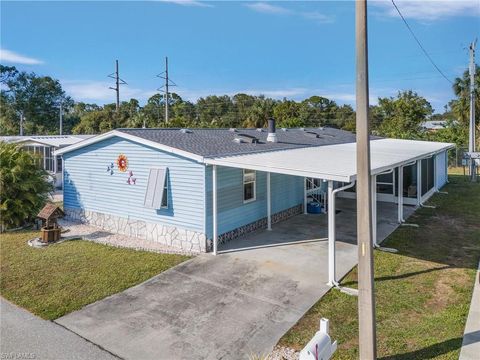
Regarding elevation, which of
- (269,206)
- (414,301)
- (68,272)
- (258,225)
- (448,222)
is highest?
(269,206)


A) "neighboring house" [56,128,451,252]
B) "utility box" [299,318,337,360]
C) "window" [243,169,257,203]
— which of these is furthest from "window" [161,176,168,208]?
"utility box" [299,318,337,360]

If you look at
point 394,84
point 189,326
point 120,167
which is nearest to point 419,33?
point 120,167

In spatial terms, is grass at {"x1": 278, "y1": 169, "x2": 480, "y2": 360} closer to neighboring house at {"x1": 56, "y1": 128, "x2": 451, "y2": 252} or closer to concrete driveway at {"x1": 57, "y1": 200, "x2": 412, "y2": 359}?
concrete driveway at {"x1": 57, "y1": 200, "x2": 412, "y2": 359}

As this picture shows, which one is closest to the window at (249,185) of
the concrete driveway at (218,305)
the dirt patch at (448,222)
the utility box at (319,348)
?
the concrete driveway at (218,305)

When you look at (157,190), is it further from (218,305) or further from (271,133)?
(271,133)

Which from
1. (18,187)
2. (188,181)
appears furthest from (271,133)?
(18,187)

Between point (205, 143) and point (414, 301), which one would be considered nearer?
point (414, 301)

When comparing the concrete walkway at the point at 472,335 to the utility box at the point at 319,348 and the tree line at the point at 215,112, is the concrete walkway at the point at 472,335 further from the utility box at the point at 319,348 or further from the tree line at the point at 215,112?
the tree line at the point at 215,112
